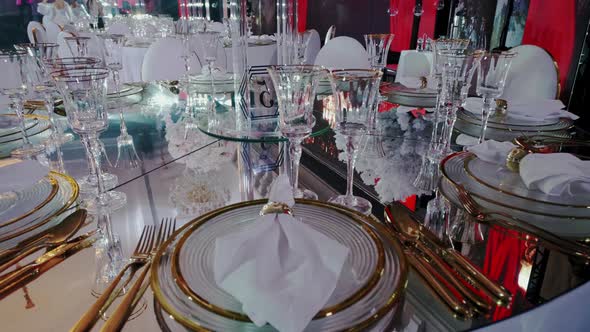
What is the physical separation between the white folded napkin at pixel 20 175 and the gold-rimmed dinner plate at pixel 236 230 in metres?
0.33

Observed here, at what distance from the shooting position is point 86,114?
71 centimetres

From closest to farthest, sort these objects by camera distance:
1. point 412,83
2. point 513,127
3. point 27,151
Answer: point 27,151 < point 513,127 < point 412,83

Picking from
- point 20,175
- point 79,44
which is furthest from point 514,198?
point 79,44

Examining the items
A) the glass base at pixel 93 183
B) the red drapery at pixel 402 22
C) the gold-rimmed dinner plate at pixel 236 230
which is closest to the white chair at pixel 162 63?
A: the glass base at pixel 93 183

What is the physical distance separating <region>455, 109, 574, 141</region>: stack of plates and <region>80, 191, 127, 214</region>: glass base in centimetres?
85

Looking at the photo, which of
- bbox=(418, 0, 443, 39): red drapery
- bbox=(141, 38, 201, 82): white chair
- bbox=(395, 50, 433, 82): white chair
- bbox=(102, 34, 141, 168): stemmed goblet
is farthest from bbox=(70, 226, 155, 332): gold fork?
bbox=(418, 0, 443, 39): red drapery

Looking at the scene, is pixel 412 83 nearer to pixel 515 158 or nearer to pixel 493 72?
pixel 493 72

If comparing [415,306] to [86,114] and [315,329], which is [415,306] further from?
[86,114]

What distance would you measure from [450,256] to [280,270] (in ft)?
0.79

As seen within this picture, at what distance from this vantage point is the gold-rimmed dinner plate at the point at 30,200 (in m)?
0.59

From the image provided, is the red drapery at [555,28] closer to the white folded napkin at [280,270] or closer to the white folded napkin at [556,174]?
the white folded napkin at [556,174]

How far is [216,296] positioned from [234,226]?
0.15 metres

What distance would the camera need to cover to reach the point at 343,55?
6.36ft

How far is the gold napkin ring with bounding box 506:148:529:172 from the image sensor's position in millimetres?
718
